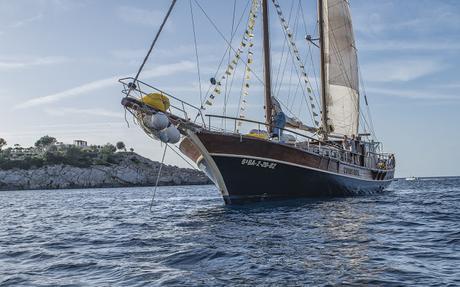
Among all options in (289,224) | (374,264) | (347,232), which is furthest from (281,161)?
(374,264)

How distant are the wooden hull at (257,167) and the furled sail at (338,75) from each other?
11.7m

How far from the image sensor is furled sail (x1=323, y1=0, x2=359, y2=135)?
42938 mm

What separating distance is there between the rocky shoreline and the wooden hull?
339ft

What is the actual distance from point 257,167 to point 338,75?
19659 mm

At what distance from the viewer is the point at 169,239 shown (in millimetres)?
15109

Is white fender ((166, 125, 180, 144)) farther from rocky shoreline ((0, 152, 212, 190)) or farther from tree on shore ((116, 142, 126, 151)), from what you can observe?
tree on shore ((116, 142, 126, 151))

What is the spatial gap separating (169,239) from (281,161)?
45.2 feet

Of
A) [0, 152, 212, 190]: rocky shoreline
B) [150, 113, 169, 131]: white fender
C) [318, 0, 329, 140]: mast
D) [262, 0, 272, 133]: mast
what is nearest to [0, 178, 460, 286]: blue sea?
[150, 113, 169, 131]: white fender

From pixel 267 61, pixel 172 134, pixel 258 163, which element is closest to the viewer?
pixel 172 134

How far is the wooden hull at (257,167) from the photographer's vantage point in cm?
2627

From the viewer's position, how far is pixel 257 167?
27062 mm

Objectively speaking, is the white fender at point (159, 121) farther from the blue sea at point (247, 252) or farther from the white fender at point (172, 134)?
the blue sea at point (247, 252)

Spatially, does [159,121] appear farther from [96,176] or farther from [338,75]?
[96,176]

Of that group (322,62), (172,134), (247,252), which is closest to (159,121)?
A: (172,134)
